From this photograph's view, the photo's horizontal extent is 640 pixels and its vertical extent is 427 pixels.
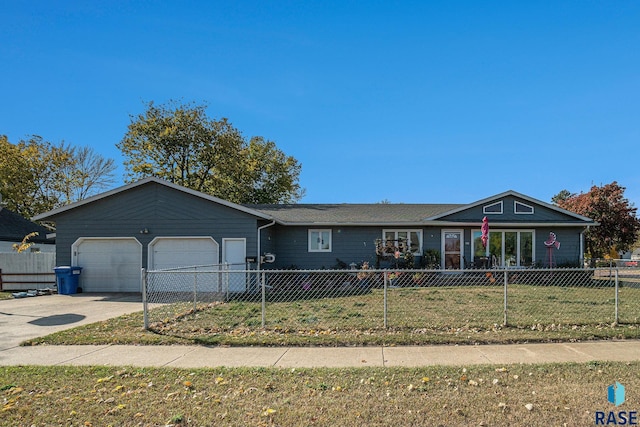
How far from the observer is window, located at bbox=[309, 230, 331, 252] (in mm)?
17531

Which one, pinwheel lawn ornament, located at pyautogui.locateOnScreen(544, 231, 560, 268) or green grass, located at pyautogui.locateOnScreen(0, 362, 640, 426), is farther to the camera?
pinwheel lawn ornament, located at pyautogui.locateOnScreen(544, 231, 560, 268)

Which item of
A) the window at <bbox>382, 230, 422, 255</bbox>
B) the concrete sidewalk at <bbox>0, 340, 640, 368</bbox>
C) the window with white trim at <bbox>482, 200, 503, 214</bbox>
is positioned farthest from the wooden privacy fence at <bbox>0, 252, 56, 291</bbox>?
the window with white trim at <bbox>482, 200, 503, 214</bbox>

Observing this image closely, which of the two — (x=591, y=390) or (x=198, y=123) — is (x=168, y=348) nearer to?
(x=591, y=390)

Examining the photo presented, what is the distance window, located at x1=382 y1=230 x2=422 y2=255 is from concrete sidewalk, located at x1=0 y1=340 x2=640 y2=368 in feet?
36.2

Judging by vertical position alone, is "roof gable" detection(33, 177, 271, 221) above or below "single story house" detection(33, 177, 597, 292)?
above

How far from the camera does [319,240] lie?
57.6 feet

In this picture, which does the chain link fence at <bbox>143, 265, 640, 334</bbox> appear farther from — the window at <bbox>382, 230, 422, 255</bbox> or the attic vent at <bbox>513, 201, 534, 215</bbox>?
the attic vent at <bbox>513, 201, 534, 215</bbox>

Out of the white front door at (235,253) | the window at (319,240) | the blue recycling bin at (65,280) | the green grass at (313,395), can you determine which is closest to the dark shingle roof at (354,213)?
the window at (319,240)

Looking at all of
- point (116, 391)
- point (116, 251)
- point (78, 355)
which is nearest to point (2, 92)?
point (116, 251)

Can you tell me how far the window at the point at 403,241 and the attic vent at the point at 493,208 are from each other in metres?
2.83

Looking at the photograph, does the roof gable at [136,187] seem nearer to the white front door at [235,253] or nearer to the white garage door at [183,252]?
the white front door at [235,253]

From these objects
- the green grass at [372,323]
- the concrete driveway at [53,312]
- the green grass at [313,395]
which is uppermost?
the green grass at [313,395]

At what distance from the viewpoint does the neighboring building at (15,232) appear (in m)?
22.4

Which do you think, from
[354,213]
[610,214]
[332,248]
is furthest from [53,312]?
[610,214]
